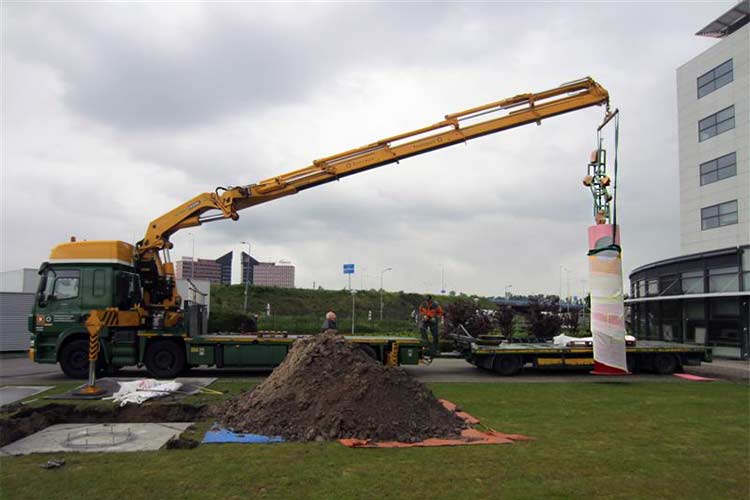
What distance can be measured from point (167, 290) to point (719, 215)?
31119 millimetres

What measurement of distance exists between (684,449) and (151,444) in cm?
798

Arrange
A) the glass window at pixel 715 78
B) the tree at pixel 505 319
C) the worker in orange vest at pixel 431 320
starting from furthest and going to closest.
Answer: the glass window at pixel 715 78
the tree at pixel 505 319
the worker in orange vest at pixel 431 320

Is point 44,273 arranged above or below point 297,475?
above

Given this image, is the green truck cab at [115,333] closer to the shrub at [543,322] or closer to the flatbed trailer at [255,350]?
the flatbed trailer at [255,350]

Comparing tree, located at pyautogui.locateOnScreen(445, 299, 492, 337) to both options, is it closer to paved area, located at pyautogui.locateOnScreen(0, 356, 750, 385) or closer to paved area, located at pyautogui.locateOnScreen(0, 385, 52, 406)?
paved area, located at pyautogui.locateOnScreen(0, 356, 750, 385)

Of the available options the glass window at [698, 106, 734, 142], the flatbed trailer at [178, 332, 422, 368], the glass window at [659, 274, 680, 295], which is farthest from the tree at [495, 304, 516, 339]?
the glass window at [698, 106, 734, 142]

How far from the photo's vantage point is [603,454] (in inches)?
310

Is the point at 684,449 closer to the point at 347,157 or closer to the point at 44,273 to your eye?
the point at 347,157

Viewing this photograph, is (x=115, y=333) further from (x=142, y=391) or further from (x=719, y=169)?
(x=719, y=169)

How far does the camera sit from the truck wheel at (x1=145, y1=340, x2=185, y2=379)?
52.6ft

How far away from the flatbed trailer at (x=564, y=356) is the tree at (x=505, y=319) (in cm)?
1226

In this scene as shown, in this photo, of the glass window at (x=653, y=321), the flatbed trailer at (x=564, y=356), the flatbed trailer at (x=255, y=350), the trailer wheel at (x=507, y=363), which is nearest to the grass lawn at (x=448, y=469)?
the flatbed trailer at (x=255, y=350)

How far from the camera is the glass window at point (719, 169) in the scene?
31.4 m

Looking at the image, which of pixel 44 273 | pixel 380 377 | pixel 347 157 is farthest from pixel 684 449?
pixel 44 273
